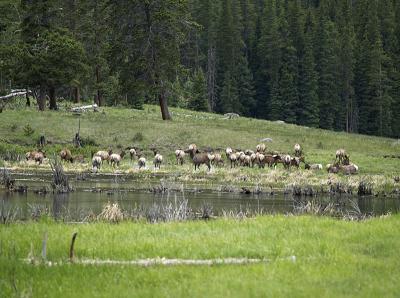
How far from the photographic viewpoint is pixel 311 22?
116 m

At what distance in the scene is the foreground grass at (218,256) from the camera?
11148mm

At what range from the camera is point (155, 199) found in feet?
93.6

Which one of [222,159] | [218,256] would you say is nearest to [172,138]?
[222,159]

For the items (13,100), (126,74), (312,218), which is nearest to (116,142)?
(126,74)

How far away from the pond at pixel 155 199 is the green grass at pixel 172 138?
749 centimetres

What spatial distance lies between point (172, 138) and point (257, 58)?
6813cm

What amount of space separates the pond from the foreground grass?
5.68 meters

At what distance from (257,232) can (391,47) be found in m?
104

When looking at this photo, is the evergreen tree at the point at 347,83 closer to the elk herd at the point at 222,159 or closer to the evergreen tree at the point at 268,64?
the evergreen tree at the point at 268,64

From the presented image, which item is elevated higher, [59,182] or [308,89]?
[308,89]

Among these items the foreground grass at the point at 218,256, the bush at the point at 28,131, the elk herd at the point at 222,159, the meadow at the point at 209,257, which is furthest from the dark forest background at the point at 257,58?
the foreground grass at the point at 218,256

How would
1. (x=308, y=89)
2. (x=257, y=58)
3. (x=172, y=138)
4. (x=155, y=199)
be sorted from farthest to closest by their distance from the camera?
(x=257, y=58), (x=308, y=89), (x=172, y=138), (x=155, y=199)

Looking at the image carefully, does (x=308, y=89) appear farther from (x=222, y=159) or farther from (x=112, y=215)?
(x=112, y=215)

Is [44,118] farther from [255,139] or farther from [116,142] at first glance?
[255,139]
